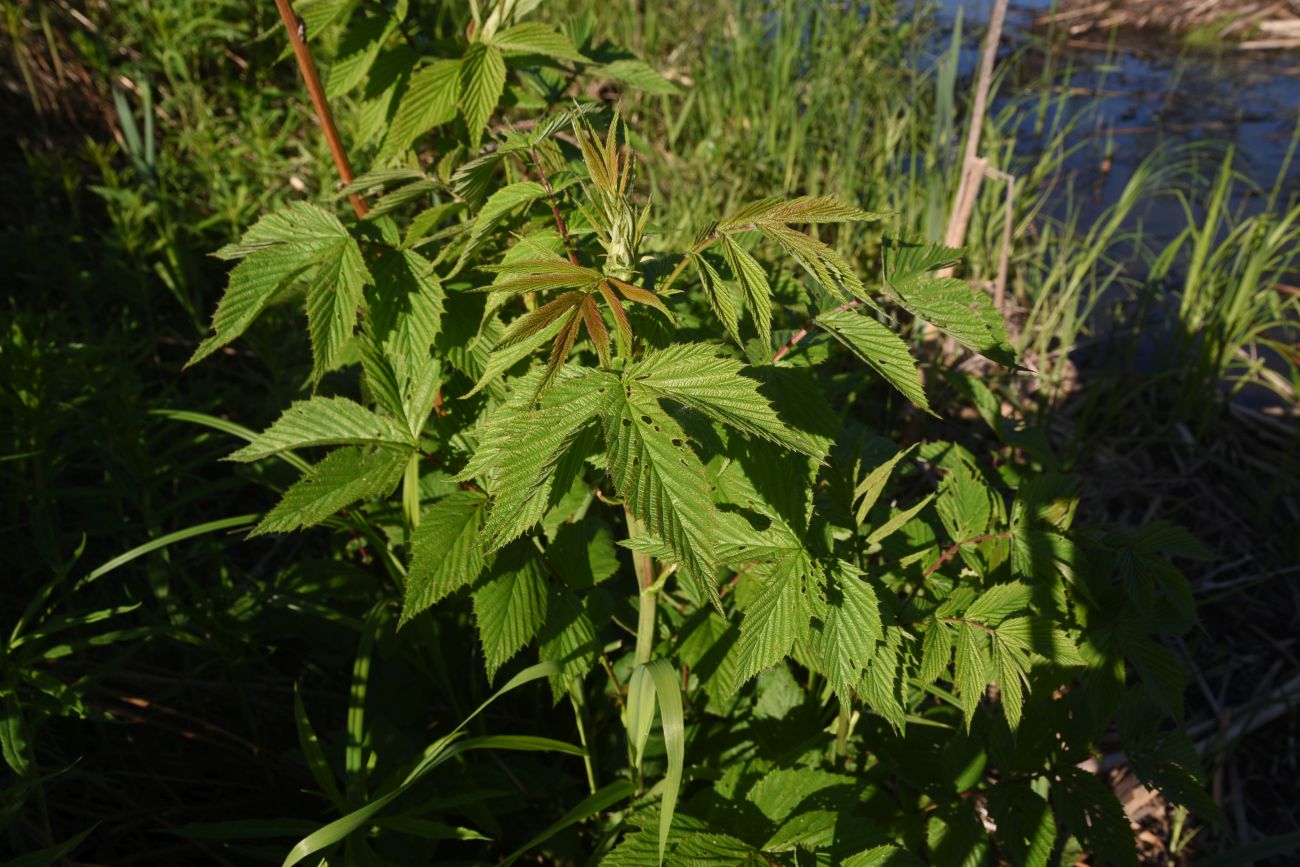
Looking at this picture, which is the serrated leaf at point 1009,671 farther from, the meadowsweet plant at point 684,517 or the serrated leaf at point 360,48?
the serrated leaf at point 360,48

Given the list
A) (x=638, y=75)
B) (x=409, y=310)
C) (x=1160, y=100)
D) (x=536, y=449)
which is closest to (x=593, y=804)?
(x=536, y=449)

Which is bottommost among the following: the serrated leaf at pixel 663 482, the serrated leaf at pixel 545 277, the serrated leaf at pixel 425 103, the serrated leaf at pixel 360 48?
the serrated leaf at pixel 663 482

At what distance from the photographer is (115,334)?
92.1 inches

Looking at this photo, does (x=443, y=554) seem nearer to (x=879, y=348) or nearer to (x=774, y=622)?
(x=774, y=622)

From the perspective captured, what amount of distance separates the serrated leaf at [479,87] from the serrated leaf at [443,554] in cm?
56

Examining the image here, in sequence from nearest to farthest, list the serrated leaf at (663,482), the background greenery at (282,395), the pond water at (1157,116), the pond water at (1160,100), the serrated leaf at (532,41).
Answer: the serrated leaf at (663,482)
the serrated leaf at (532,41)
the background greenery at (282,395)
the pond water at (1157,116)
the pond water at (1160,100)

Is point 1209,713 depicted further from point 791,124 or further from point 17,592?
point 17,592

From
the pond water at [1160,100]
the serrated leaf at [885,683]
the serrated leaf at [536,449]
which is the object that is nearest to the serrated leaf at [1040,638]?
the serrated leaf at [885,683]

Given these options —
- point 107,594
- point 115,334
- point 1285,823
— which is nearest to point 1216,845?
point 1285,823

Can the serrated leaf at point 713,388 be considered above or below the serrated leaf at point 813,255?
below

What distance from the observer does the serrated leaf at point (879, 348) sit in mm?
1110

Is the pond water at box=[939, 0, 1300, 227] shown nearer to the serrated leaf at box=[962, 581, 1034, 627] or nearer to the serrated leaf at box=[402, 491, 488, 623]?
Result: the serrated leaf at box=[962, 581, 1034, 627]

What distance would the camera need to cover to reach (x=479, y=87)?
1.38 m

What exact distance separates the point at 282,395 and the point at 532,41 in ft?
3.72
